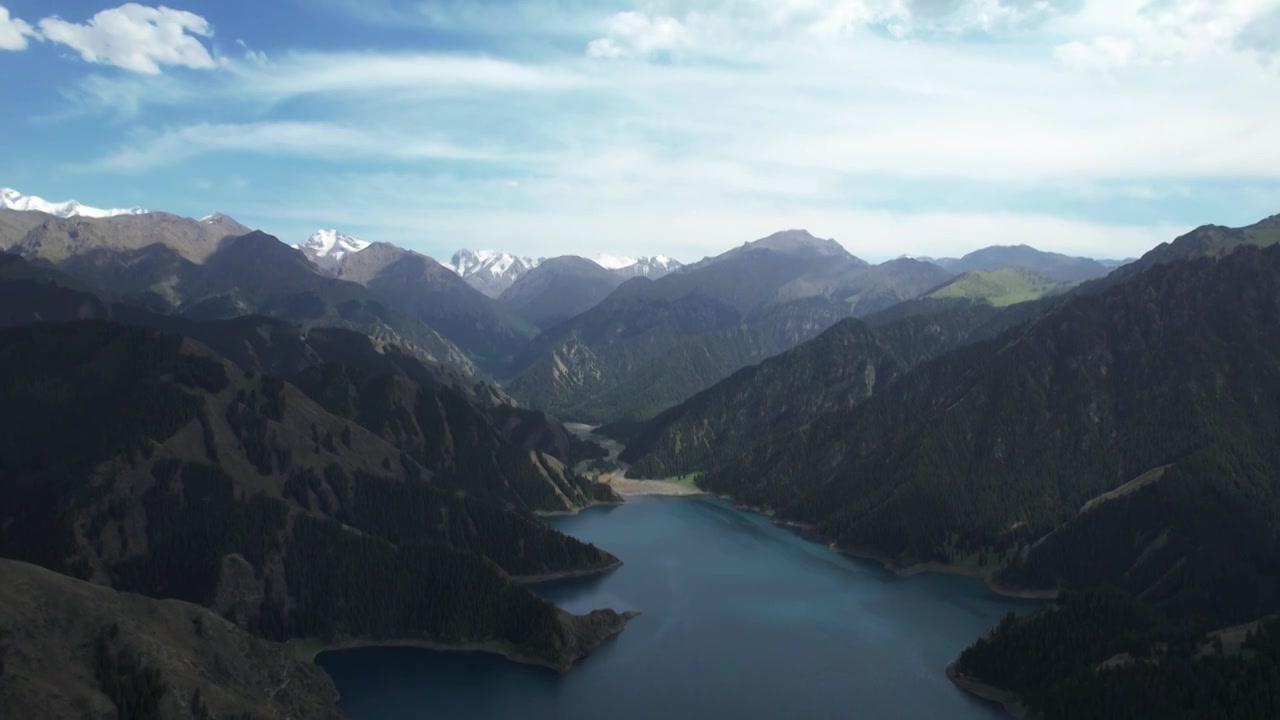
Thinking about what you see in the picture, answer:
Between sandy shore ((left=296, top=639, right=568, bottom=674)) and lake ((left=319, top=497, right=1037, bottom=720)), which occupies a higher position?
sandy shore ((left=296, top=639, right=568, bottom=674))

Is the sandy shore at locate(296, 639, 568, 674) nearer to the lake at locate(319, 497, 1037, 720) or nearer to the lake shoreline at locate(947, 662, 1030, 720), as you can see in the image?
the lake at locate(319, 497, 1037, 720)

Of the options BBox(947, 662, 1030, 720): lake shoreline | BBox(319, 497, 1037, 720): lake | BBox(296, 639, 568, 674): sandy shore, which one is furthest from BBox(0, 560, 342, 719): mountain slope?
BBox(947, 662, 1030, 720): lake shoreline

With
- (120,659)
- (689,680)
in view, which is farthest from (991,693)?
(120,659)

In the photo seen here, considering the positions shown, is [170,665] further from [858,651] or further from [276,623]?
[858,651]

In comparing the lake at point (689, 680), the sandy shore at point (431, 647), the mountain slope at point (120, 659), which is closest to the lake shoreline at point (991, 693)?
the lake at point (689, 680)

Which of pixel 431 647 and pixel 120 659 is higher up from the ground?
pixel 120 659

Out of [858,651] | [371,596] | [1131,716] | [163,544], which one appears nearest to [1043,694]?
[1131,716]

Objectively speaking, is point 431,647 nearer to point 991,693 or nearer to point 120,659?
point 120,659
